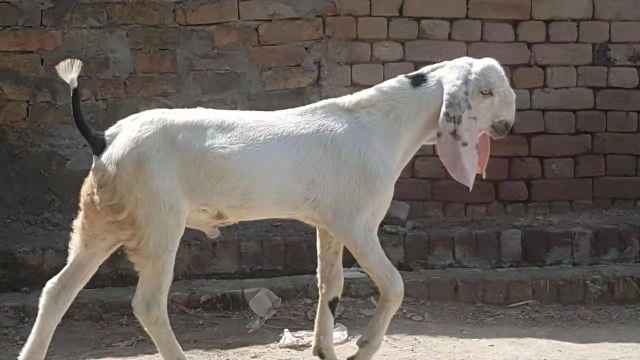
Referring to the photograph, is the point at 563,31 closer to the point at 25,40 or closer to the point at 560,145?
the point at 560,145

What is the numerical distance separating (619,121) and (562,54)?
0.74 meters

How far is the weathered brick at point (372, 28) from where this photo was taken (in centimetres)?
726

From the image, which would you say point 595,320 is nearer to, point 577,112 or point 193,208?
point 577,112

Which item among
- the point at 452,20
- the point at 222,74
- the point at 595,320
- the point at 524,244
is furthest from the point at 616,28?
the point at 222,74

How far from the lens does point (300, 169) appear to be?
404 cm

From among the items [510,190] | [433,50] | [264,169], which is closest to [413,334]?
→ [264,169]

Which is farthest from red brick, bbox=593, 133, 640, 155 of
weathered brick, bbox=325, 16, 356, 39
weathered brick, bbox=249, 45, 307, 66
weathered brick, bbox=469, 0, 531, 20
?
weathered brick, bbox=249, 45, 307, 66

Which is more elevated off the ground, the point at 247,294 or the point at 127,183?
the point at 127,183

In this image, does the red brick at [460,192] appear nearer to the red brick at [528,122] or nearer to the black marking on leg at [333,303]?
the red brick at [528,122]

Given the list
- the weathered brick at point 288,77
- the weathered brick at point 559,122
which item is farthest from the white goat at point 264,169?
the weathered brick at point 559,122

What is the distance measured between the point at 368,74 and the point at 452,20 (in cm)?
81

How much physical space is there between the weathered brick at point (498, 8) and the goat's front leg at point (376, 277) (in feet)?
12.2

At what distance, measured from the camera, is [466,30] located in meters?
7.43

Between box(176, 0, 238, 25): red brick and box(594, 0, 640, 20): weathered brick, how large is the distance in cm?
293
